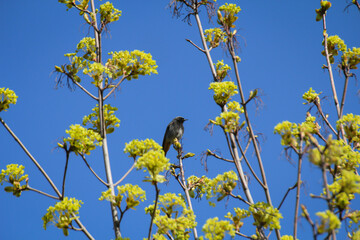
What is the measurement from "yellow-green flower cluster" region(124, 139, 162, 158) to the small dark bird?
7.38m

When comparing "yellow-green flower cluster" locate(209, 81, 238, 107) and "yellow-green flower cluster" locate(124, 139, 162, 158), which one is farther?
"yellow-green flower cluster" locate(209, 81, 238, 107)

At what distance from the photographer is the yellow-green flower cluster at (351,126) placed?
14.8ft

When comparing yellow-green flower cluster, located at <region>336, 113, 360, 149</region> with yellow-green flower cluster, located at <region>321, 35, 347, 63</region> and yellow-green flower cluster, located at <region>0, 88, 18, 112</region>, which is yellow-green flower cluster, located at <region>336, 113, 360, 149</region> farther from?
yellow-green flower cluster, located at <region>0, 88, 18, 112</region>

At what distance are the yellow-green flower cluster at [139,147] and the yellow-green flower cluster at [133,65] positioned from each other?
3.07ft

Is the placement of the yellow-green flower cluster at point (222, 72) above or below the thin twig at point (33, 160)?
above

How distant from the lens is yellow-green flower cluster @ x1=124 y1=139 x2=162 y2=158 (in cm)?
386

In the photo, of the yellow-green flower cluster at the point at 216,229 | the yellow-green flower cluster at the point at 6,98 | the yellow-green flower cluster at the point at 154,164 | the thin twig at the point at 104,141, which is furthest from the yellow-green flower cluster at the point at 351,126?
the yellow-green flower cluster at the point at 6,98

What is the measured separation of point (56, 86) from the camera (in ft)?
15.4

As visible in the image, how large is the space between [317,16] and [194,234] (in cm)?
356

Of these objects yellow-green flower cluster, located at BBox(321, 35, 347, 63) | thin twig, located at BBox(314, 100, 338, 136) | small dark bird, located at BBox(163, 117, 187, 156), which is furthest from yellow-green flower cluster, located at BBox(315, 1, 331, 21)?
small dark bird, located at BBox(163, 117, 187, 156)

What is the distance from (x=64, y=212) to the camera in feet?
12.0

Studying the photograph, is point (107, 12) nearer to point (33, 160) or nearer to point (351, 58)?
point (33, 160)

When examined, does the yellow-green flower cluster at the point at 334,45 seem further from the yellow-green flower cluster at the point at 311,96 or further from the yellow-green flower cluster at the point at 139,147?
the yellow-green flower cluster at the point at 139,147

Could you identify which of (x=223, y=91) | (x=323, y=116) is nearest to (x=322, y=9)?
(x=323, y=116)
